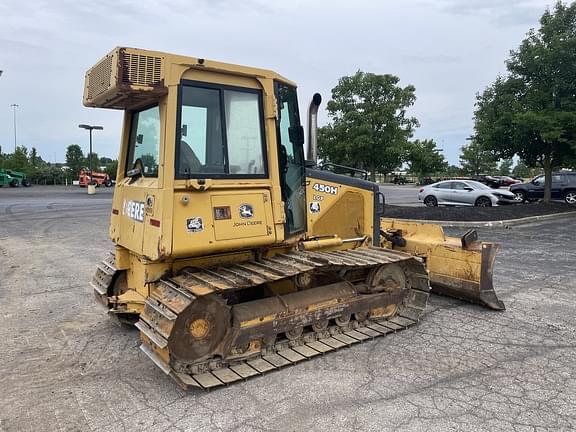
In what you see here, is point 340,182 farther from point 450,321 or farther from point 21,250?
point 21,250

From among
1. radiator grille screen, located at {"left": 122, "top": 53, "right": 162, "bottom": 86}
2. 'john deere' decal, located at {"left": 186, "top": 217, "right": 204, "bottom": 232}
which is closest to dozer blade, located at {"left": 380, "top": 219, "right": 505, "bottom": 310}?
'john deere' decal, located at {"left": 186, "top": 217, "right": 204, "bottom": 232}

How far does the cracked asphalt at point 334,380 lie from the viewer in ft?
11.2

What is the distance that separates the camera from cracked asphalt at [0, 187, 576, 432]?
342 centimetres

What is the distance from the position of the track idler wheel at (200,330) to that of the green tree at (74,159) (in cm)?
5677

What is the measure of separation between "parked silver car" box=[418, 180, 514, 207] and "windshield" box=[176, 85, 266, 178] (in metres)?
17.6

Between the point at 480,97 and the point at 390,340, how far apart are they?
17.5 m

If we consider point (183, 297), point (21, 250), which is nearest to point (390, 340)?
point (183, 297)

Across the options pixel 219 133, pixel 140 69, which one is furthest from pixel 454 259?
pixel 140 69

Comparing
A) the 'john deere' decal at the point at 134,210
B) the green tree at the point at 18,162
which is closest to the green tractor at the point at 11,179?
the green tree at the point at 18,162

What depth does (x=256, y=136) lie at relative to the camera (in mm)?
4516

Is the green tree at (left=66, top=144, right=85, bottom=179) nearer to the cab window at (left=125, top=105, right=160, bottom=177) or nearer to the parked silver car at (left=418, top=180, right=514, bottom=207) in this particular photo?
the parked silver car at (left=418, top=180, right=514, bottom=207)

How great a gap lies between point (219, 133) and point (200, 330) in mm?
1812

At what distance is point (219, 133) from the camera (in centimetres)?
428

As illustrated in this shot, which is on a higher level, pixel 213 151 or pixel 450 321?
pixel 213 151
